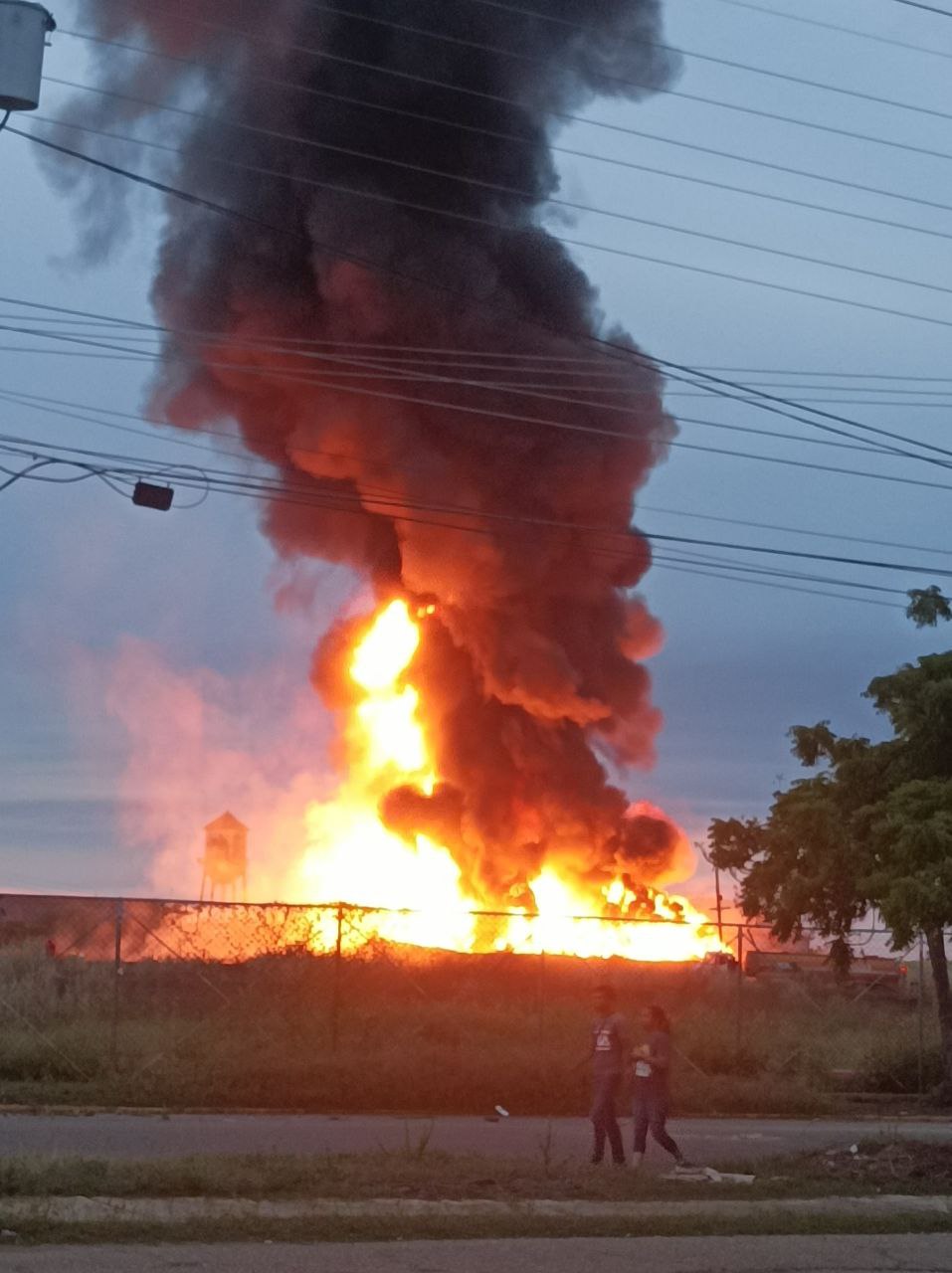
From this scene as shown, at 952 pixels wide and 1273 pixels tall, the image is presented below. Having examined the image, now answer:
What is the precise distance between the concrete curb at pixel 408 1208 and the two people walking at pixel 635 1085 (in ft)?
6.14

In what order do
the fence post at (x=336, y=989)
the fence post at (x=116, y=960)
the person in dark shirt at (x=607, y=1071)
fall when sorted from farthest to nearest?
the fence post at (x=336, y=989)
the fence post at (x=116, y=960)
the person in dark shirt at (x=607, y=1071)

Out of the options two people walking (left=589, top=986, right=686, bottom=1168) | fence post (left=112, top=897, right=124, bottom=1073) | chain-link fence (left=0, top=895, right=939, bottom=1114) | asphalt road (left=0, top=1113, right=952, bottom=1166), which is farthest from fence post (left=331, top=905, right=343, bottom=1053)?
two people walking (left=589, top=986, right=686, bottom=1168)

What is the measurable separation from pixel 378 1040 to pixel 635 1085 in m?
8.04

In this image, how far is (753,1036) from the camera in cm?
2842

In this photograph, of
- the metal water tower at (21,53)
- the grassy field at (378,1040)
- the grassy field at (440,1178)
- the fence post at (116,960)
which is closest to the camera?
the grassy field at (440,1178)

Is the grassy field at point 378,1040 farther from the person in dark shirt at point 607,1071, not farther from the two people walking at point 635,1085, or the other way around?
the two people walking at point 635,1085

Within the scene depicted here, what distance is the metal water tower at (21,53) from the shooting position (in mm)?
14711

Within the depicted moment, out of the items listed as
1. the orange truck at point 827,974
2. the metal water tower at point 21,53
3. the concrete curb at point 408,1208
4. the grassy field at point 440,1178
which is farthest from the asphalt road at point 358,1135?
the metal water tower at point 21,53

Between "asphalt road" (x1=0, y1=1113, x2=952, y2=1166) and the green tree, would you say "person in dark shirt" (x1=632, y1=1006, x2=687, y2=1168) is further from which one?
the green tree

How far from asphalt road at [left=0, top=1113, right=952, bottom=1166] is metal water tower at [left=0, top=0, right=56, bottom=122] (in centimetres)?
887

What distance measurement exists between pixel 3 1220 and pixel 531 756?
2826 centimetres

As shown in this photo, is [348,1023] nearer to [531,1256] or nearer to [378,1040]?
[378,1040]

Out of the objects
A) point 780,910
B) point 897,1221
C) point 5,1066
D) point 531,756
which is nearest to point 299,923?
point 5,1066

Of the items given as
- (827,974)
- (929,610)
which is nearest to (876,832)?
(929,610)
